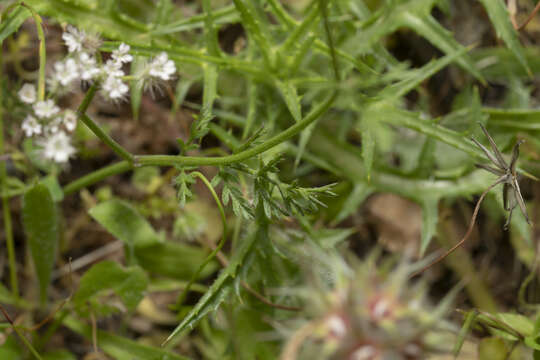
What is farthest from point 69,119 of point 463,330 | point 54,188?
point 463,330

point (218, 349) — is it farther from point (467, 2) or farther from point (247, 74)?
point (467, 2)

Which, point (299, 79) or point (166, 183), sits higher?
point (299, 79)

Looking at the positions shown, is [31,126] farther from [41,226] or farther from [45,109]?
[41,226]

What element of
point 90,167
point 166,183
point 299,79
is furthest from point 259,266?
point 90,167

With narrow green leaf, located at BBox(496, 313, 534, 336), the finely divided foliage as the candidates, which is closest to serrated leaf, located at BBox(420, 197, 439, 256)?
the finely divided foliage

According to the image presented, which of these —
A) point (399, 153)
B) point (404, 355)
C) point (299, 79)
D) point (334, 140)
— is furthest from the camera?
point (399, 153)

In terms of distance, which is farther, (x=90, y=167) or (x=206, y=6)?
(x=90, y=167)

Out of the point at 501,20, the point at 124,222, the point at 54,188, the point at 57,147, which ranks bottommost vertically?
the point at 124,222

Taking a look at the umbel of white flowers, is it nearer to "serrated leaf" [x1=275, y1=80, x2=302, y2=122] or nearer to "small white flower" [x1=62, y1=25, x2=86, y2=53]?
"small white flower" [x1=62, y1=25, x2=86, y2=53]
